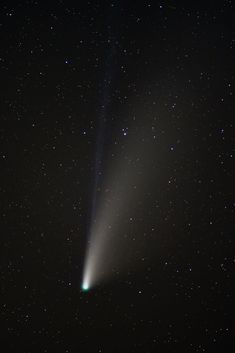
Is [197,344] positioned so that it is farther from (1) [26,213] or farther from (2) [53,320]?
→ (1) [26,213]

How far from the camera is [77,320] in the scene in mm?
771

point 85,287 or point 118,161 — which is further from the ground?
point 118,161

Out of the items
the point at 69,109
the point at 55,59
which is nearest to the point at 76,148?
the point at 69,109

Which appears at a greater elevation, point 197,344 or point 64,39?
point 64,39

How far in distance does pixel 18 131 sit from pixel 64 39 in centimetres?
21

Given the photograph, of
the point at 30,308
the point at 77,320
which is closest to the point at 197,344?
the point at 77,320

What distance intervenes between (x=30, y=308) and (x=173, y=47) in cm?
62

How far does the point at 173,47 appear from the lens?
0.77 metres

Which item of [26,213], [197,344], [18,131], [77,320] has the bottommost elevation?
[197,344]

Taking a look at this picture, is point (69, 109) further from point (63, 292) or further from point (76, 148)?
point (63, 292)

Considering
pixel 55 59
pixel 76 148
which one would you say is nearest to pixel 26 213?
pixel 76 148

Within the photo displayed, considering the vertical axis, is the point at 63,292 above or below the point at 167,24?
below

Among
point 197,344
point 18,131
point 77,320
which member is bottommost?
point 197,344

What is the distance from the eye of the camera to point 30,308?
2.49 ft
